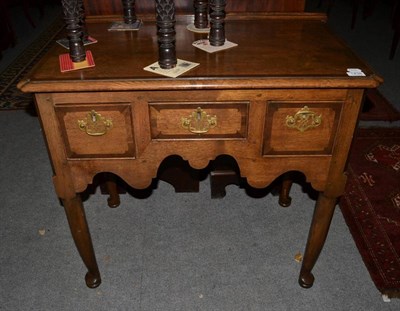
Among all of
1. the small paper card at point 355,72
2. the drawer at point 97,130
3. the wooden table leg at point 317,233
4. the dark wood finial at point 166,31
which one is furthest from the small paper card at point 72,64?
the wooden table leg at point 317,233

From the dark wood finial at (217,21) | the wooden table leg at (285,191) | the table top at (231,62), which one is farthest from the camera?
the wooden table leg at (285,191)

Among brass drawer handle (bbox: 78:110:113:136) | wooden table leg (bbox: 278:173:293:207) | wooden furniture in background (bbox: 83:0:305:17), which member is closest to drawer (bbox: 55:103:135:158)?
brass drawer handle (bbox: 78:110:113:136)

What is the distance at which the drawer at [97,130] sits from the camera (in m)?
1.24

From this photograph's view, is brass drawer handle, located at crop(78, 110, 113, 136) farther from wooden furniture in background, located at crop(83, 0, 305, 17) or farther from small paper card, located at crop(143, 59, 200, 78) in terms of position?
wooden furniture in background, located at crop(83, 0, 305, 17)

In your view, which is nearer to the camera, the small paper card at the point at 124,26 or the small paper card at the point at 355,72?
the small paper card at the point at 355,72

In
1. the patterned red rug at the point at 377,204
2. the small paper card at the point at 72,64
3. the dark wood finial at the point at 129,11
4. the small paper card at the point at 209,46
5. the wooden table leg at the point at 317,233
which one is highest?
the dark wood finial at the point at 129,11

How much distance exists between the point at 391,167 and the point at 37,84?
7.23ft

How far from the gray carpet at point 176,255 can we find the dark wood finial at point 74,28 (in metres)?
1.02

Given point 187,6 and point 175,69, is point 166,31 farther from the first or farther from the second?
point 187,6

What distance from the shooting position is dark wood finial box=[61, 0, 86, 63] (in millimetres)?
1234

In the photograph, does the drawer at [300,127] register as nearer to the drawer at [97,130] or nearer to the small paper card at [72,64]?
the drawer at [97,130]

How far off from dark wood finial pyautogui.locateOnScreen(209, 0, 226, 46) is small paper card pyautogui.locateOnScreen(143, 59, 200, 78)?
0.19 m

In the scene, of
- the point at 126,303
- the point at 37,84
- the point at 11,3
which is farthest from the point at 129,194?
the point at 11,3

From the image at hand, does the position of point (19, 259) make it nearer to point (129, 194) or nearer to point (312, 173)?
point (129, 194)
